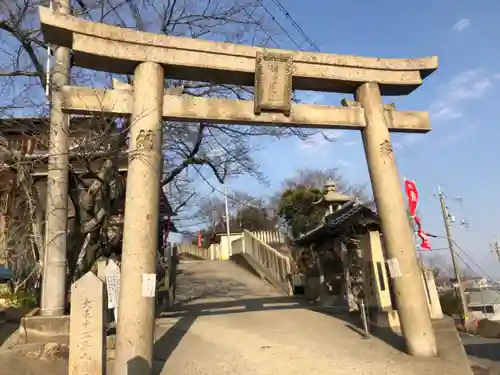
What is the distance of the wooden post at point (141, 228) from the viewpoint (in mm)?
6340

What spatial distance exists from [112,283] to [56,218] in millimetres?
1906

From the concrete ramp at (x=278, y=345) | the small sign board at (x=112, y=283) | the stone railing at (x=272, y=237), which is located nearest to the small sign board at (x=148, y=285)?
the small sign board at (x=112, y=283)

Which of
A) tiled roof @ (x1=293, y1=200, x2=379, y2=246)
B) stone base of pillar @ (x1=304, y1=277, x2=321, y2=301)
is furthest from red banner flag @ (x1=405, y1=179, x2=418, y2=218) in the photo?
stone base of pillar @ (x1=304, y1=277, x2=321, y2=301)

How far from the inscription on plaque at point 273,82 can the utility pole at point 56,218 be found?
147 inches

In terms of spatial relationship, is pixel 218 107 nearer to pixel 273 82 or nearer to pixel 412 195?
pixel 273 82

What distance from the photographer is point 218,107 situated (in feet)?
26.3

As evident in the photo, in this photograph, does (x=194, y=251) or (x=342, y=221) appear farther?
(x=194, y=251)

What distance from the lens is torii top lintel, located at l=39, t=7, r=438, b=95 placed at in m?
7.44

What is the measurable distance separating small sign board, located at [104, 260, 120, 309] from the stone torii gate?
804mm

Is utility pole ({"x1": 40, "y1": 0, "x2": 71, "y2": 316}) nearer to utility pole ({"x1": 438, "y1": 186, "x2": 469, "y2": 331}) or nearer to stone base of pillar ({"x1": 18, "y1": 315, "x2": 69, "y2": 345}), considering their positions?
stone base of pillar ({"x1": 18, "y1": 315, "x2": 69, "y2": 345})

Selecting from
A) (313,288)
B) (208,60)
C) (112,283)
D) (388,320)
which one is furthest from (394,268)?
(313,288)

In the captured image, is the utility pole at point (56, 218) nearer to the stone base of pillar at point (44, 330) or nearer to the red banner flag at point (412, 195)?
the stone base of pillar at point (44, 330)

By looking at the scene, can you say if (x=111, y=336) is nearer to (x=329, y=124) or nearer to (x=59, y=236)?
(x=59, y=236)

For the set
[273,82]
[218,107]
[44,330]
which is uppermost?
[273,82]
